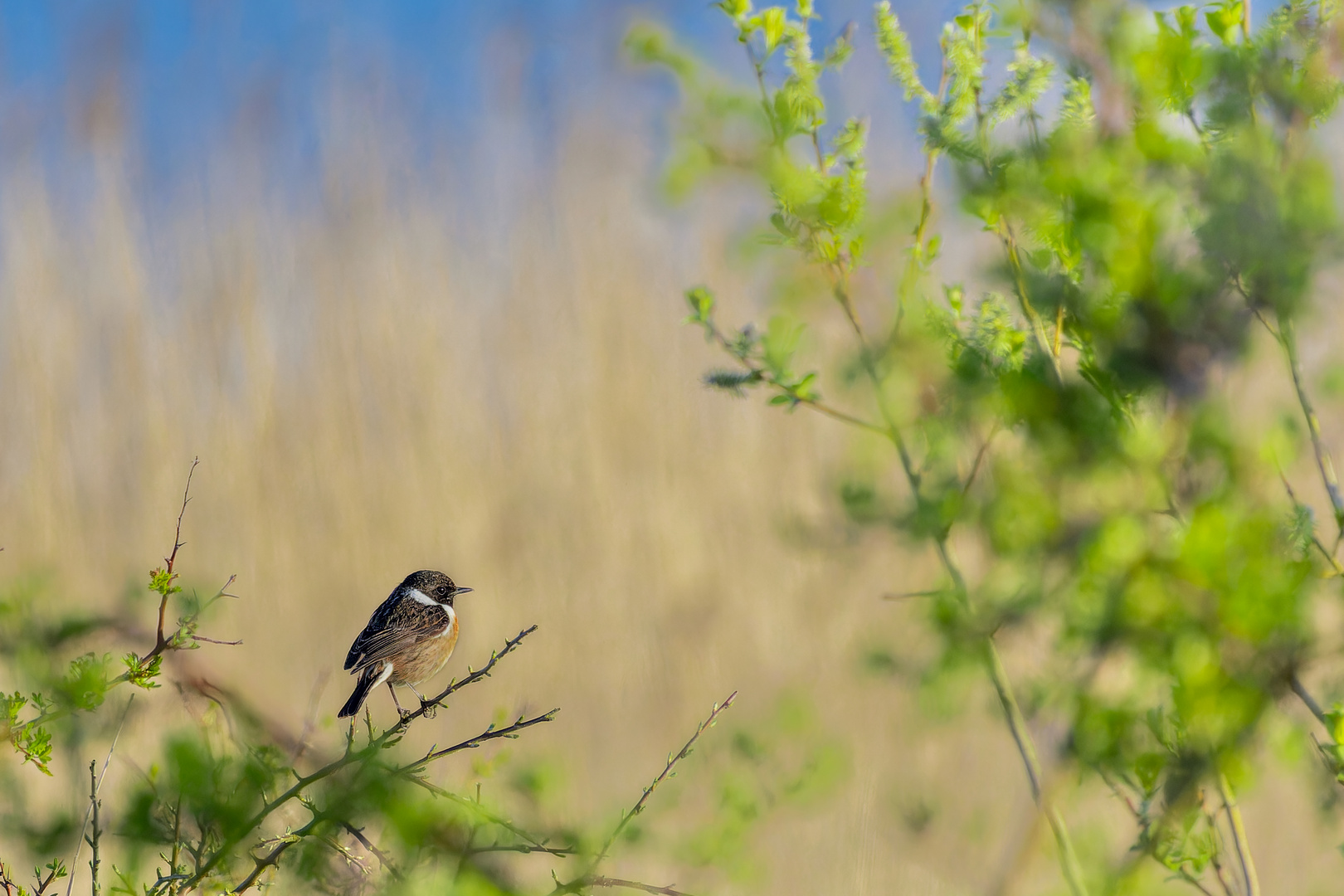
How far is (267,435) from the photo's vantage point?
461 cm

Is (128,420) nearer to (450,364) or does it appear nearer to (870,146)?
(450,364)

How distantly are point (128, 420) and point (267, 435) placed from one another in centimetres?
69

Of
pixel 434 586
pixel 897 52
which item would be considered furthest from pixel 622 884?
pixel 897 52

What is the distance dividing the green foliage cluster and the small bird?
1.65ft

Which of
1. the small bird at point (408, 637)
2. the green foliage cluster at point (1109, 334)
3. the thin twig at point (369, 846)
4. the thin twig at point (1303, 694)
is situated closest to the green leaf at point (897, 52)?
the green foliage cluster at point (1109, 334)

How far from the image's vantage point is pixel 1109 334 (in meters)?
0.88

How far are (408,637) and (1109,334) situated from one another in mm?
850

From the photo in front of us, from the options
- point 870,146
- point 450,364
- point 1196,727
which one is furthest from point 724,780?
point 450,364

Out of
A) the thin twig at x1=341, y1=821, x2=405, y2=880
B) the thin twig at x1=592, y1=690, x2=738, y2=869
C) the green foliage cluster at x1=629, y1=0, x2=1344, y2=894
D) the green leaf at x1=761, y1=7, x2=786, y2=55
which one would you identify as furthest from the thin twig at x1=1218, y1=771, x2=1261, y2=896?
the green leaf at x1=761, y1=7, x2=786, y2=55

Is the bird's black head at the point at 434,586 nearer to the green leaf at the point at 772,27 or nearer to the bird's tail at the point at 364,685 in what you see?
the bird's tail at the point at 364,685

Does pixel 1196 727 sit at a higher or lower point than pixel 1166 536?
lower

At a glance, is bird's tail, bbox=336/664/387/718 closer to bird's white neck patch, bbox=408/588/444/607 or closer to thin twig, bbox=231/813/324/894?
bird's white neck patch, bbox=408/588/444/607

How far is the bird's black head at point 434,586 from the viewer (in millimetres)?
1329

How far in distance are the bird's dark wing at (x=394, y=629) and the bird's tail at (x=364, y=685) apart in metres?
0.02
